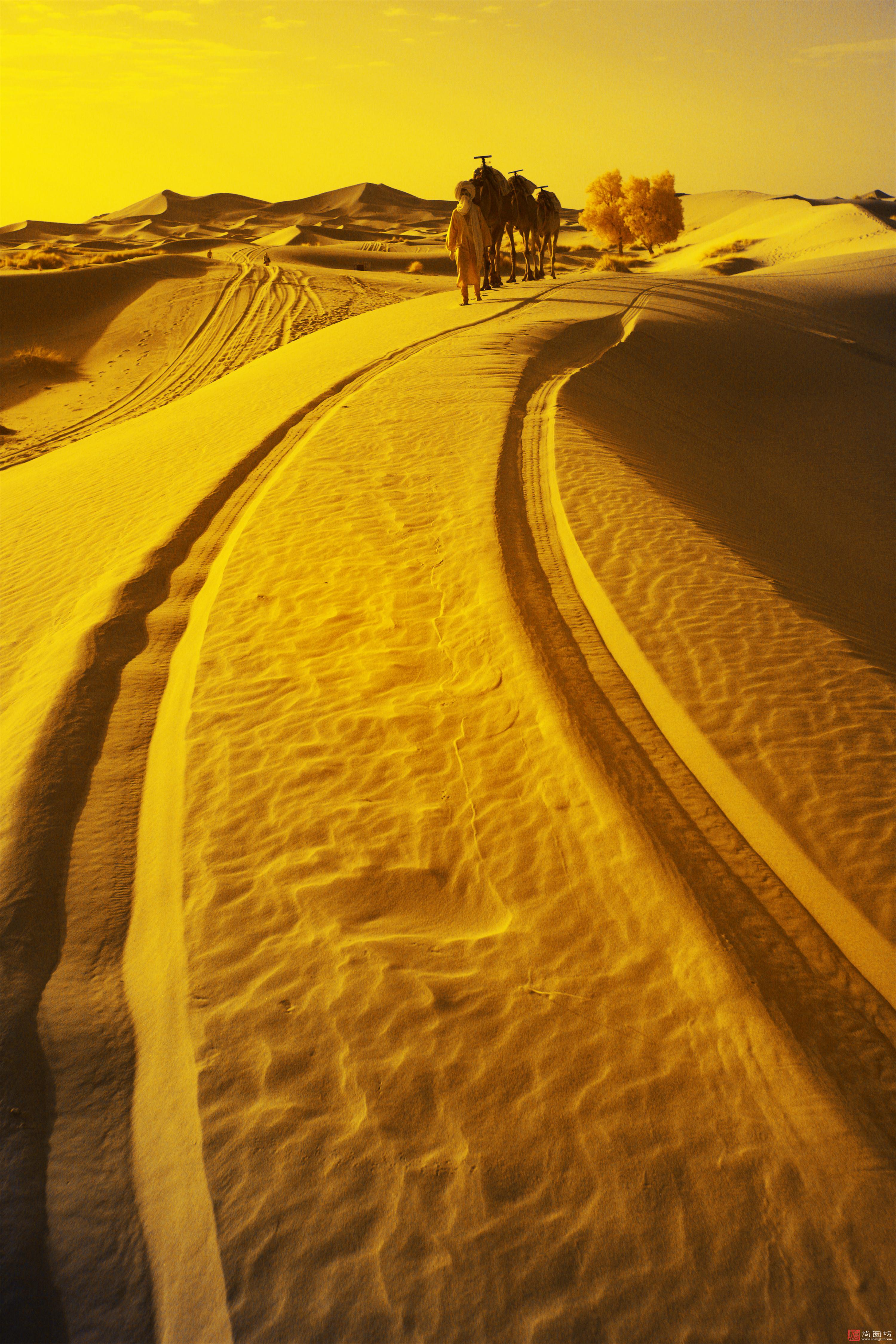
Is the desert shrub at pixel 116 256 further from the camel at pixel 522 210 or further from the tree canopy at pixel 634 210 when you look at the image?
the tree canopy at pixel 634 210

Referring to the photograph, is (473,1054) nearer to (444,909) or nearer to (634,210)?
(444,909)

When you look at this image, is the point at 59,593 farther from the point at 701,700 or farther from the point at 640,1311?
the point at 640,1311

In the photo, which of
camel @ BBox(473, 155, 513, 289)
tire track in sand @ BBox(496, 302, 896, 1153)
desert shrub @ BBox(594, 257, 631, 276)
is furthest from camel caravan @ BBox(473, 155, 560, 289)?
tire track in sand @ BBox(496, 302, 896, 1153)

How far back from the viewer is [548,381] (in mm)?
13719

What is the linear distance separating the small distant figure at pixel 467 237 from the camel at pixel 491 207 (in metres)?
0.48

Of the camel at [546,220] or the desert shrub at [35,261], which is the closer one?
the camel at [546,220]

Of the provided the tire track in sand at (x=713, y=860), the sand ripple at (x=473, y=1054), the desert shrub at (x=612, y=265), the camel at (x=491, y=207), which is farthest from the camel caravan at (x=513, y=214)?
the sand ripple at (x=473, y=1054)

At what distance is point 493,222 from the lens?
72.3ft

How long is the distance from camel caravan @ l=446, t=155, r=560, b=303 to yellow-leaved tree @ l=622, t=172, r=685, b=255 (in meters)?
20.7

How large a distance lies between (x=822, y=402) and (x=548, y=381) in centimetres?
774

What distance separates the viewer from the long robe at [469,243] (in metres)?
19.3

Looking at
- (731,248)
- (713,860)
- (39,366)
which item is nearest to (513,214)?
(39,366)

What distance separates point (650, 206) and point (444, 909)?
4951 cm

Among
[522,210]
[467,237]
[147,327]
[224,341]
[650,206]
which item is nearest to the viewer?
[467,237]
